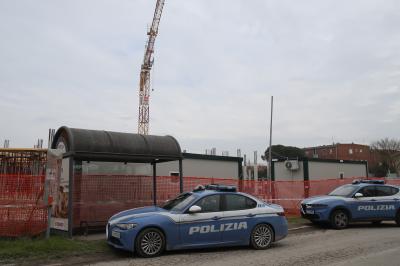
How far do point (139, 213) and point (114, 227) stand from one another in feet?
2.09

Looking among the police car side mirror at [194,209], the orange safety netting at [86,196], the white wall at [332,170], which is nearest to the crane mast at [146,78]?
the white wall at [332,170]

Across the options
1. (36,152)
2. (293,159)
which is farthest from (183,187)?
(293,159)

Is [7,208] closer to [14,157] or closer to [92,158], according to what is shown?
[92,158]

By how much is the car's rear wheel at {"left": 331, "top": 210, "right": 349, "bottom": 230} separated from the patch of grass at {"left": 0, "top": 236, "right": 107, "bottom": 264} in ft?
26.1

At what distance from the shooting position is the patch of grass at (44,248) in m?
9.82

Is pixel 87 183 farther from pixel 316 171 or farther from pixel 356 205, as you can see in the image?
pixel 316 171

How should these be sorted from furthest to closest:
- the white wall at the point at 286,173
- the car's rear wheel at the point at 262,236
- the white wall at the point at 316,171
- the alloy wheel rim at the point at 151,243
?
the white wall at the point at 316,171, the white wall at the point at 286,173, the car's rear wheel at the point at 262,236, the alloy wheel rim at the point at 151,243

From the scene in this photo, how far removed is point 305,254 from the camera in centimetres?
1041

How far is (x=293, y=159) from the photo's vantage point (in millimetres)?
32062

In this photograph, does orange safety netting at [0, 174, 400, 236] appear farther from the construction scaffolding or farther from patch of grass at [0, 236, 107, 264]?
the construction scaffolding

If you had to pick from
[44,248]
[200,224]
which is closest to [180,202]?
[200,224]

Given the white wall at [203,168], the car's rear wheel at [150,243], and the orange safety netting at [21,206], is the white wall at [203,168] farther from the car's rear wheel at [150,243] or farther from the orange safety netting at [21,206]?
the car's rear wheel at [150,243]

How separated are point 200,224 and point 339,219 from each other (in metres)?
6.84

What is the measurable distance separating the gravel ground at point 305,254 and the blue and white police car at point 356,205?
1894mm
